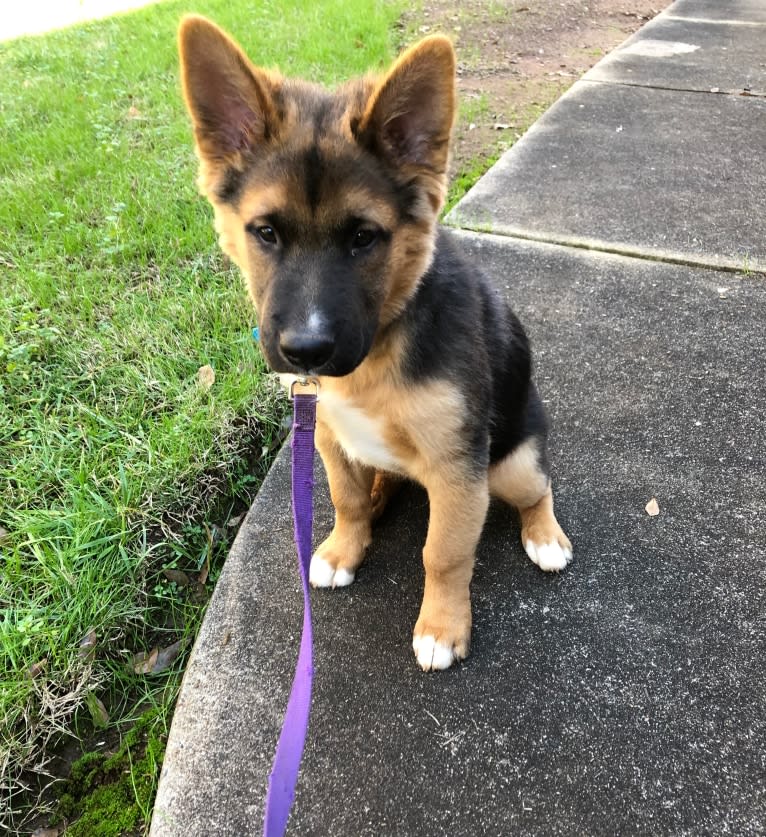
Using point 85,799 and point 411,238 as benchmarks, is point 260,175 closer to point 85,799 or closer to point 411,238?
point 411,238

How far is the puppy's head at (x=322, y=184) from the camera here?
1.86 meters

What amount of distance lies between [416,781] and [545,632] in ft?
2.33

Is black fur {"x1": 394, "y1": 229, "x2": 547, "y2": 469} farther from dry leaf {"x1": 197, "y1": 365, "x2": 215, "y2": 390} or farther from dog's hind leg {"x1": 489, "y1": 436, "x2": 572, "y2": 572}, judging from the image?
dry leaf {"x1": 197, "y1": 365, "x2": 215, "y2": 390}

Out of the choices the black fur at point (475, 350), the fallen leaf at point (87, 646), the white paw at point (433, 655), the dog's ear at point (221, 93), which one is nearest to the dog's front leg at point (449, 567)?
the white paw at point (433, 655)

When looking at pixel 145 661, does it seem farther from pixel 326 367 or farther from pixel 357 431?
pixel 326 367

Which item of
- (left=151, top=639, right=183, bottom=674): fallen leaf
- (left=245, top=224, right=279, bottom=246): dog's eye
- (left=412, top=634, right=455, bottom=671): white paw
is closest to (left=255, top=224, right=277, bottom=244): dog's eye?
(left=245, top=224, right=279, bottom=246): dog's eye

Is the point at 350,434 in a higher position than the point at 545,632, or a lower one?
higher

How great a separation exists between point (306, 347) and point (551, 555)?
1.40 meters

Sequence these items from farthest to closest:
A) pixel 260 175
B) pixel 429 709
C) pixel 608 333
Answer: pixel 608 333
pixel 429 709
pixel 260 175

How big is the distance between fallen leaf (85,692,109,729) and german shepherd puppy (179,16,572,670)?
3.77 feet

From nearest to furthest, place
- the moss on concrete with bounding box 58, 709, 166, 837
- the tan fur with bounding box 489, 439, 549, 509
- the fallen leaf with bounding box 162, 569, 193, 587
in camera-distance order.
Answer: the moss on concrete with bounding box 58, 709, 166, 837, the tan fur with bounding box 489, 439, 549, 509, the fallen leaf with bounding box 162, 569, 193, 587

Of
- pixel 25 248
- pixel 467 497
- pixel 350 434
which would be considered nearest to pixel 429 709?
pixel 467 497

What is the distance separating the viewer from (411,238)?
2.12 metres

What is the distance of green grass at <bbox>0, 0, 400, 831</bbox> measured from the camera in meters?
2.36
